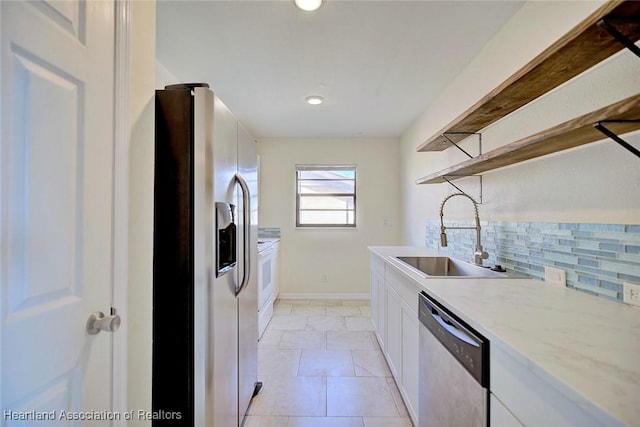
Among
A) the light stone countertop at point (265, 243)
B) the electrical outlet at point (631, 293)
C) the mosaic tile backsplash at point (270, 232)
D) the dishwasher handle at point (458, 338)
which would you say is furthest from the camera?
the mosaic tile backsplash at point (270, 232)

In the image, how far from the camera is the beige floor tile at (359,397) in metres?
1.92

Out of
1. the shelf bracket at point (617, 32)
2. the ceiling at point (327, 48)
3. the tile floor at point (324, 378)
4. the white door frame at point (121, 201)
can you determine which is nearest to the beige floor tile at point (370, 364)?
the tile floor at point (324, 378)

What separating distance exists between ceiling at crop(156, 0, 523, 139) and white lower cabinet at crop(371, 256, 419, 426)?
1618mm

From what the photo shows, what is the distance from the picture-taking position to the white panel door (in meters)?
0.67

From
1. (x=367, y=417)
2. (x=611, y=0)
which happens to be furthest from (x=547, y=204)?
(x=367, y=417)

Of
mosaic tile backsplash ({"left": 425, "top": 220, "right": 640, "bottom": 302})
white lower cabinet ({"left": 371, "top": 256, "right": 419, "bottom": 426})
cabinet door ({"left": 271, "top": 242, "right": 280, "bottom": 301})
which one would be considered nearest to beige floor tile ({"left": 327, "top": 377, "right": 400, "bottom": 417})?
white lower cabinet ({"left": 371, "top": 256, "right": 419, "bottom": 426})

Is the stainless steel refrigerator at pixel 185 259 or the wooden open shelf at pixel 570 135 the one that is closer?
the wooden open shelf at pixel 570 135

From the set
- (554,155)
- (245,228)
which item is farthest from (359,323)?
(554,155)

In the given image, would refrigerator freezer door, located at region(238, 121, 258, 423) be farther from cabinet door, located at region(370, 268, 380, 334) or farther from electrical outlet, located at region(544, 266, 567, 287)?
electrical outlet, located at region(544, 266, 567, 287)

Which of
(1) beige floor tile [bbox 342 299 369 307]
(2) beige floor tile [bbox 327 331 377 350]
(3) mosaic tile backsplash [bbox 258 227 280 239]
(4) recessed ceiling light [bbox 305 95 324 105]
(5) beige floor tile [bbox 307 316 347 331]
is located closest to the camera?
(2) beige floor tile [bbox 327 331 377 350]

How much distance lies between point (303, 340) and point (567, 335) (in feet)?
8.32

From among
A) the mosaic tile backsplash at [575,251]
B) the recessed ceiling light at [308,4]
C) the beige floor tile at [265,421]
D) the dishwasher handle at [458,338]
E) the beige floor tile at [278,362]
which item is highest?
the recessed ceiling light at [308,4]

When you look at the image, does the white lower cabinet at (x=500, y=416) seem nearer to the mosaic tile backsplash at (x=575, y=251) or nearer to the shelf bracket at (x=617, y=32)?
the mosaic tile backsplash at (x=575, y=251)

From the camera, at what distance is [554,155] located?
4.84 feet
